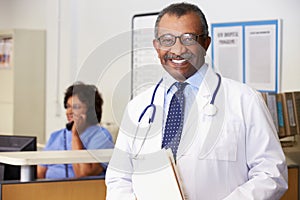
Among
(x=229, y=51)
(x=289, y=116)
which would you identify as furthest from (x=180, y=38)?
(x=229, y=51)

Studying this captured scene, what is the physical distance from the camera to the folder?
6.34 feet

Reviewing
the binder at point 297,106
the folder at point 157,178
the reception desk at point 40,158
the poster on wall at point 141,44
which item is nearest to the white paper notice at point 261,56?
the binder at point 297,106

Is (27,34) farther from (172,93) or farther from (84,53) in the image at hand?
(172,93)

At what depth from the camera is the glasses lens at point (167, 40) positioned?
74.9 inches

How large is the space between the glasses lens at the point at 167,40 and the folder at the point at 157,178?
1.01 ft

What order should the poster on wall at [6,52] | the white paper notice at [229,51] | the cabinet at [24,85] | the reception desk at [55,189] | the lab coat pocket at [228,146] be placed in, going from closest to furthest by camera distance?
the lab coat pocket at [228,146] → the reception desk at [55,189] → the white paper notice at [229,51] → the cabinet at [24,85] → the poster on wall at [6,52]

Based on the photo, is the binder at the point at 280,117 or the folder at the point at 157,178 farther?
the binder at the point at 280,117

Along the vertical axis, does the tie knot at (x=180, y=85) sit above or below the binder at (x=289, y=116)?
above

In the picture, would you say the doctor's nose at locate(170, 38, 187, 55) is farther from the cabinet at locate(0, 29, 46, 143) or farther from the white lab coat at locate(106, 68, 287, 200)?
the cabinet at locate(0, 29, 46, 143)

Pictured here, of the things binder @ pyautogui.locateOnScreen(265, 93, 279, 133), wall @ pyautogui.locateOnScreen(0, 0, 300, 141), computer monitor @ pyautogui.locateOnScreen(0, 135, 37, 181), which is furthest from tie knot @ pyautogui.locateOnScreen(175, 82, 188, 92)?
wall @ pyautogui.locateOnScreen(0, 0, 300, 141)

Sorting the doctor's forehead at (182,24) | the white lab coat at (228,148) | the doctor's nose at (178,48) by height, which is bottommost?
the white lab coat at (228,148)

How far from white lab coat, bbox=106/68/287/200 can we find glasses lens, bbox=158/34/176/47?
0.20 m

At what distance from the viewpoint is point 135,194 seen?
2.09m

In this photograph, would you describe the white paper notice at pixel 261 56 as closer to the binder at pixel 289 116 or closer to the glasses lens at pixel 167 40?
the binder at pixel 289 116
